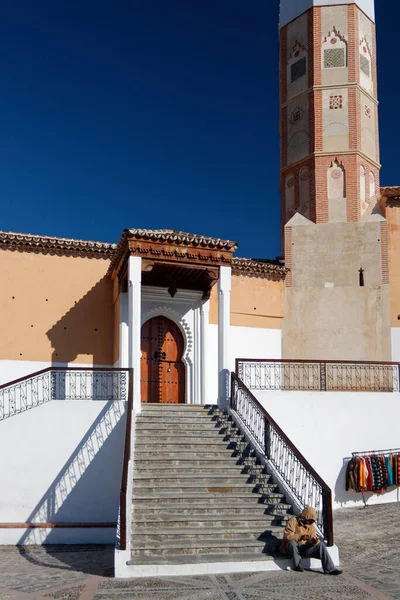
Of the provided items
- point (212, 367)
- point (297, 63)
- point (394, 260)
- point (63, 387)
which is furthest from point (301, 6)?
point (63, 387)

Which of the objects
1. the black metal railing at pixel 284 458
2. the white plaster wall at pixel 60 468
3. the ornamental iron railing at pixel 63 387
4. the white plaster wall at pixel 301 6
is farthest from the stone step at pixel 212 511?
the white plaster wall at pixel 301 6

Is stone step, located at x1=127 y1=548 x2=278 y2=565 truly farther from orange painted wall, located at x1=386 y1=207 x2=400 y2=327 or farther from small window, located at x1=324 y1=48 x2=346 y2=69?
small window, located at x1=324 y1=48 x2=346 y2=69

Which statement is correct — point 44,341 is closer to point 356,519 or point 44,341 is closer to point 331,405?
point 331,405

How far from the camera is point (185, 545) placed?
9.02m

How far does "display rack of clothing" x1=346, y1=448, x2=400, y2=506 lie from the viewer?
13398mm

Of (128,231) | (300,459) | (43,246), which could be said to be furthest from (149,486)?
(43,246)

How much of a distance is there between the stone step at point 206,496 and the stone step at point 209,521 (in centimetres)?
35

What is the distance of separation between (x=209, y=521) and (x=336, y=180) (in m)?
11.1

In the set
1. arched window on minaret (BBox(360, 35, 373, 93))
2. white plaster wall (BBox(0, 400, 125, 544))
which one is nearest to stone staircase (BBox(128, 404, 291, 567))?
white plaster wall (BBox(0, 400, 125, 544))

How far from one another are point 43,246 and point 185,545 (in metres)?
8.78

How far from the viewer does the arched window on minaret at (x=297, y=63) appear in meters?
18.8

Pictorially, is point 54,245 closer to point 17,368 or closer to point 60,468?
point 17,368

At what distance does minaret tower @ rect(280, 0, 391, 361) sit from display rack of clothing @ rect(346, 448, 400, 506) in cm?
367

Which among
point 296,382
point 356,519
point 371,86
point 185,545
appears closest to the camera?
point 185,545
